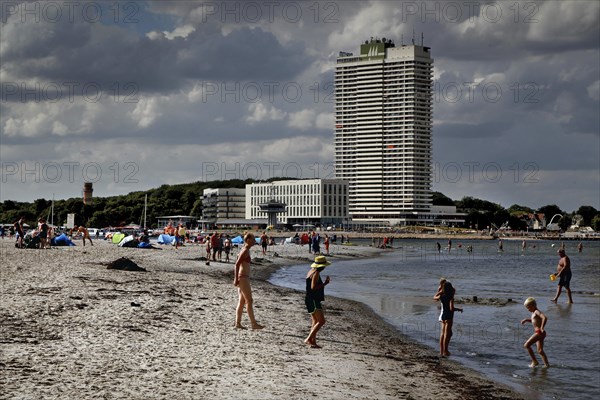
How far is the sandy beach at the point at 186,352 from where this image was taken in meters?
10.4

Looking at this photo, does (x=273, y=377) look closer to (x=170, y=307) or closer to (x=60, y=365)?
(x=60, y=365)

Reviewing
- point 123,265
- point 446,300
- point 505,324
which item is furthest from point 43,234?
point 446,300

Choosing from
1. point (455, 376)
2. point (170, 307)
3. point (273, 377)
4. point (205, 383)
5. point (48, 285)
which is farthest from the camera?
point (48, 285)

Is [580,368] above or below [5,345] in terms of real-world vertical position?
below

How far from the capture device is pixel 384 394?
11.6 m

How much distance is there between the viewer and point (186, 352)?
42.3ft

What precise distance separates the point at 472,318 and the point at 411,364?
9223mm

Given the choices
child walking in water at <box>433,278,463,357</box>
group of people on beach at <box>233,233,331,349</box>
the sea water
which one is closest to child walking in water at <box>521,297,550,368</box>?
the sea water

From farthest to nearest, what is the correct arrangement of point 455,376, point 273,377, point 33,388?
point 455,376, point 273,377, point 33,388

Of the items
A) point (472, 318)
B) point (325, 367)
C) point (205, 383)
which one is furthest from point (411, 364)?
point (472, 318)

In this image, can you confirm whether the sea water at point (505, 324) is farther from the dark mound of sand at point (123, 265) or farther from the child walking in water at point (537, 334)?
the dark mound of sand at point (123, 265)

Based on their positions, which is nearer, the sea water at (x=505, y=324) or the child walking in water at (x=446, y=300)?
the sea water at (x=505, y=324)

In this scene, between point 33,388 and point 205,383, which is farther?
point 205,383

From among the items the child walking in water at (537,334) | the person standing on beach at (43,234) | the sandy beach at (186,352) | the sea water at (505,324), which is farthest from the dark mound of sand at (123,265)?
the child walking in water at (537,334)
